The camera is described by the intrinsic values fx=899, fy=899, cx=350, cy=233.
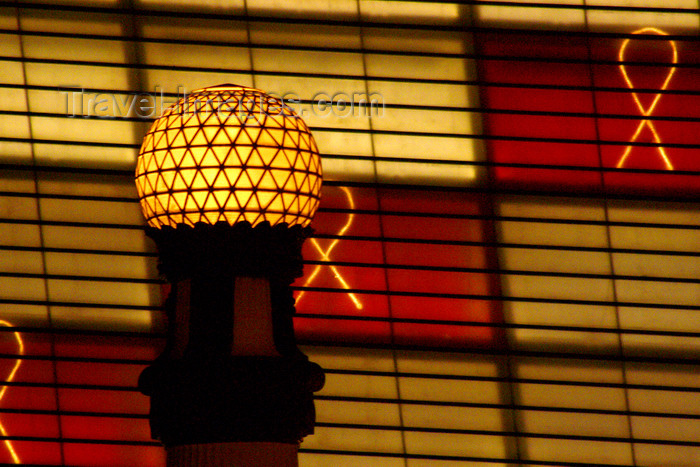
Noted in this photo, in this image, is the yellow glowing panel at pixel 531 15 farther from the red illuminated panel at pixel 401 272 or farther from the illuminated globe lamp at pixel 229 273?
the illuminated globe lamp at pixel 229 273

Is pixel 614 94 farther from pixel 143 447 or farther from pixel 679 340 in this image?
pixel 143 447

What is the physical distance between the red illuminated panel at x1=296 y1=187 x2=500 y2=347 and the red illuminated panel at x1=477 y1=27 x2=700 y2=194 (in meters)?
0.57

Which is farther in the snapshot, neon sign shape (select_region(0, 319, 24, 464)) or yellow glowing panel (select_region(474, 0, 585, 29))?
yellow glowing panel (select_region(474, 0, 585, 29))

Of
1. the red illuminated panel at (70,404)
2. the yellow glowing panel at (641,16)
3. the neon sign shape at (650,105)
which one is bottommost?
the red illuminated panel at (70,404)

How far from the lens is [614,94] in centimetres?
665

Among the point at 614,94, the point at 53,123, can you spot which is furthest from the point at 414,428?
the point at 53,123

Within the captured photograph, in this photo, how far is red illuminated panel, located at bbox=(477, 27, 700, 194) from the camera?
6523mm

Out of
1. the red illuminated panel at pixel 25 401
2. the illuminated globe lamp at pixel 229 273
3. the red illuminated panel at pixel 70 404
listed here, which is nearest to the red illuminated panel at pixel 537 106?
the illuminated globe lamp at pixel 229 273

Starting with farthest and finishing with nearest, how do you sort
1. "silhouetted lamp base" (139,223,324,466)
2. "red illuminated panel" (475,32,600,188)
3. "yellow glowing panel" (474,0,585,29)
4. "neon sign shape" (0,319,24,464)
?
1. "yellow glowing panel" (474,0,585,29)
2. "red illuminated panel" (475,32,600,188)
3. "neon sign shape" (0,319,24,464)
4. "silhouetted lamp base" (139,223,324,466)

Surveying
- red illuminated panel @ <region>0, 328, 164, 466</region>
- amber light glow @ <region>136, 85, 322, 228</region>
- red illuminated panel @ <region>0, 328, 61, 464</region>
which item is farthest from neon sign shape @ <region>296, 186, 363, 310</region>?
amber light glow @ <region>136, 85, 322, 228</region>

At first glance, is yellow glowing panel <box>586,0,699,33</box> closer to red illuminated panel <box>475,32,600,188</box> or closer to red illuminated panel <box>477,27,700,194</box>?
red illuminated panel <box>477,27,700,194</box>

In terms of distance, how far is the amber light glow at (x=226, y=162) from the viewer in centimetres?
379

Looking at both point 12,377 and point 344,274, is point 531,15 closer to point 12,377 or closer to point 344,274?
point 344,274

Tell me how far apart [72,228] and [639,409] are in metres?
4.10
